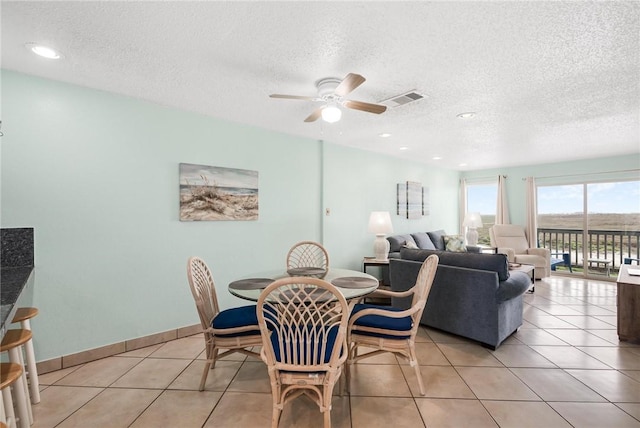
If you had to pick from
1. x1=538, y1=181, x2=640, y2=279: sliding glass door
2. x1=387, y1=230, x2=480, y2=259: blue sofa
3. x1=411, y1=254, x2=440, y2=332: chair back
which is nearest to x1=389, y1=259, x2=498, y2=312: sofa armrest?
x1=411, y1=254, x2=440, y2=332: chair back

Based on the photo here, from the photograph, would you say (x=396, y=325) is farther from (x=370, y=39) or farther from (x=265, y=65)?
(x=265, y=65)

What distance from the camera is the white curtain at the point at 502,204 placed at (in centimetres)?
687

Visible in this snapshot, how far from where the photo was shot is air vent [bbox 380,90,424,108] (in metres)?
2.69

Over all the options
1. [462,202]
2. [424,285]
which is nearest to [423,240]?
[462,202]

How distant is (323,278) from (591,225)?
20.9 feet

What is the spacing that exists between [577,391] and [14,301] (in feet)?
11.9

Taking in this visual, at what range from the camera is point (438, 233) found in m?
6.30

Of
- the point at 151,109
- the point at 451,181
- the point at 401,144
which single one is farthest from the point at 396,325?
the point at 451,181

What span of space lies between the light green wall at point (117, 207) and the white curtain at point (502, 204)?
533cm

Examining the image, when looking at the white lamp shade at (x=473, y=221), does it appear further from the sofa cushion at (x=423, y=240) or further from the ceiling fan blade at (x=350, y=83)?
the ceiling fan blade at (x=350, y=83)

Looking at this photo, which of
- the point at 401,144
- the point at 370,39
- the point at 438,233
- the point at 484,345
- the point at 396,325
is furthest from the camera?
A: the point at 438,233

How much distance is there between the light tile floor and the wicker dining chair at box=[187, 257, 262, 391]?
0.32m

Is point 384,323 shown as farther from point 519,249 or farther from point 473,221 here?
point 519,249

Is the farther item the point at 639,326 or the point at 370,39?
the point at 639,326
